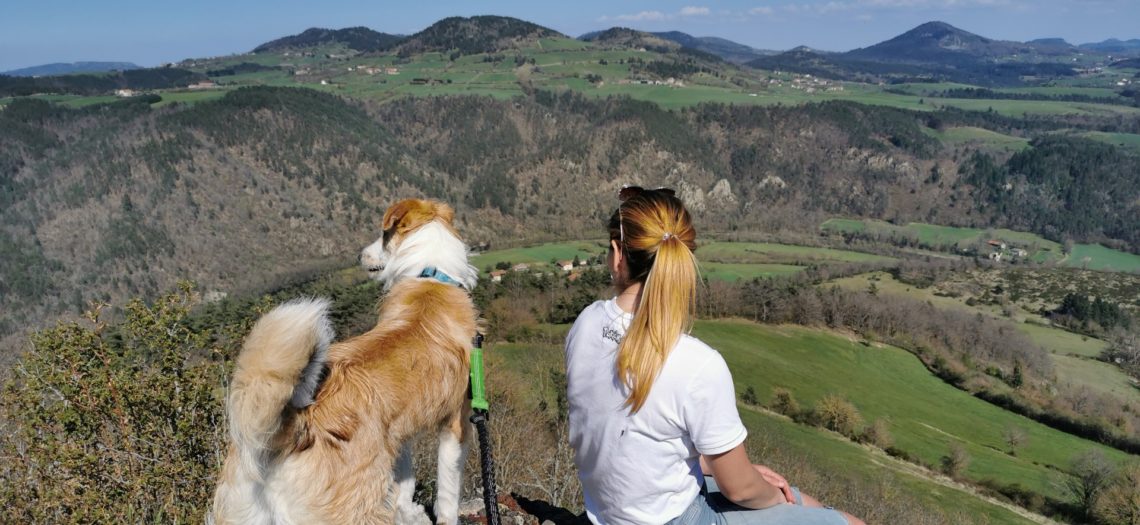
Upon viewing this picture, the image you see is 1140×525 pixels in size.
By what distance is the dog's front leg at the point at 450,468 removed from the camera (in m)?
5.35

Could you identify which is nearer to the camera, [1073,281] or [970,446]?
[970,446]

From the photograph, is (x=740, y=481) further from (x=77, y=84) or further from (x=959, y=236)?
(x=77, y=84)

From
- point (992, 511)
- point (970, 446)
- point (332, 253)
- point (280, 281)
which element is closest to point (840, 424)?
point (970, 446)

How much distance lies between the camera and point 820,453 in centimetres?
4941

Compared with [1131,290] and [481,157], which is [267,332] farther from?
[481,157]

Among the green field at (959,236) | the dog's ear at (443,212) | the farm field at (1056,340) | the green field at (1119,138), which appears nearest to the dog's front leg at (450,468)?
the dog's ear at (443,212)

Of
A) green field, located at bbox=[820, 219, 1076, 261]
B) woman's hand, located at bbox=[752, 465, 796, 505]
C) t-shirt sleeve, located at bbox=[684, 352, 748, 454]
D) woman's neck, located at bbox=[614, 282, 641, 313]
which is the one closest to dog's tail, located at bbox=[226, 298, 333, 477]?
woman's neck, located at bbox=[614, 282, 641, 313]

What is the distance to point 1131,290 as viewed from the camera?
99.0m

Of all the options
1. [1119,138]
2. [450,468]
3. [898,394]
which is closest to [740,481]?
[450,468]

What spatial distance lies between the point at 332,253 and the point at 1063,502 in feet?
367

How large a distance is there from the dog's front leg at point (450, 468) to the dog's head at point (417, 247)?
4.73ft

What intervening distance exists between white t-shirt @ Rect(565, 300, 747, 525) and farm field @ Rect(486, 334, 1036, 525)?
30.3 meters

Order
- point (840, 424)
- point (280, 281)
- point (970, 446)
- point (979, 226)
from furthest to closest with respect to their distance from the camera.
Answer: point (979, 226) < point (280, 281) < point (840, 424) < point (970, 446)

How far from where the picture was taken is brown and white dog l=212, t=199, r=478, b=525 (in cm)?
347
